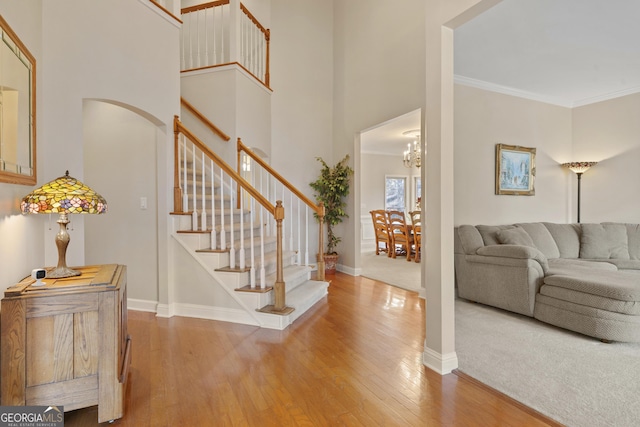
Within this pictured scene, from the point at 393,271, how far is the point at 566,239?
254 centimetres

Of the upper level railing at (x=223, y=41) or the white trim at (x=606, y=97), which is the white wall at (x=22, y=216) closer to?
the upper level railing at (x=223, y=41)

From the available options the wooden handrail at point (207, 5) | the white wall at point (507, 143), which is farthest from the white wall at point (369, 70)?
the wooden handrail at point (207, 5)

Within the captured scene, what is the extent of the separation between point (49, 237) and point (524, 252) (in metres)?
4.13

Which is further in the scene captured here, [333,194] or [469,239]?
[333,194]

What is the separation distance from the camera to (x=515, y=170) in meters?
4.62

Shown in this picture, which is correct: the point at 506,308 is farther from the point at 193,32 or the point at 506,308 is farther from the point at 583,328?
the point at 193,32

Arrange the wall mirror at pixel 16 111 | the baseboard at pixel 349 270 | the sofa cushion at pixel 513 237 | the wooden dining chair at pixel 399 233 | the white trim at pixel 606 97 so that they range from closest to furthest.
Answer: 1. the wall mirror at pixel 16 111
2. the sofa cushion at pixel 513 237
3. the white trim at pixel 606 97
4. the baseboard at pixel 349 270
5. the wooden dining chair at pixel 399 233

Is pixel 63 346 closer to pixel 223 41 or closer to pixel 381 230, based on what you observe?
pixel 223 41

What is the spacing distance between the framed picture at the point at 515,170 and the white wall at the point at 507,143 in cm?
8

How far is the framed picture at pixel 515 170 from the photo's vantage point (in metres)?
4.46

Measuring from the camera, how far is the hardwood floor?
1.66 metres

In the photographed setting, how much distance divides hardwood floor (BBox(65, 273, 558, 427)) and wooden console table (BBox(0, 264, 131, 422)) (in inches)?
8.9

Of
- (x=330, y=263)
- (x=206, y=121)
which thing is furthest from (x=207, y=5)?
(x=330, y=263)

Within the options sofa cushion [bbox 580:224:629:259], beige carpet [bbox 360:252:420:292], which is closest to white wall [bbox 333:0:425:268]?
beige carpet [bbox 360:252:420:292]
